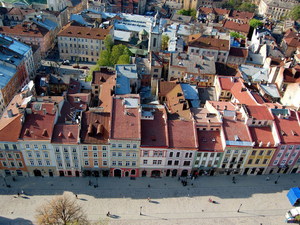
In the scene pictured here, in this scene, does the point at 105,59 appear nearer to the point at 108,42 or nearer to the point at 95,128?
the point at 108,42

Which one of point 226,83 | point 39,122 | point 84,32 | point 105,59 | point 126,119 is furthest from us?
point 84,32

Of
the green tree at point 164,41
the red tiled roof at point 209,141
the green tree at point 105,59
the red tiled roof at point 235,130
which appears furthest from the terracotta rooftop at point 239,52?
the red tiled roof at point 209,141

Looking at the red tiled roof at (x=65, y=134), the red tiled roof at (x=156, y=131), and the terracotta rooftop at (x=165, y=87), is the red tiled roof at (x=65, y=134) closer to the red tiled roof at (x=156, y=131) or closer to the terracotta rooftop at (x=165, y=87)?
the red tiled roof at (x=156, y=131)

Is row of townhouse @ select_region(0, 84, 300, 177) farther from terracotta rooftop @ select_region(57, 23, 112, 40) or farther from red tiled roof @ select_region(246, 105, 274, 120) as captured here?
terracotta rooftop @ select_region(57, 23, 112, 40)

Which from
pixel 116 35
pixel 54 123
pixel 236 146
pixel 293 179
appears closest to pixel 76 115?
pixel 54 123

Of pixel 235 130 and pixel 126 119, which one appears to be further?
pixel 235 130

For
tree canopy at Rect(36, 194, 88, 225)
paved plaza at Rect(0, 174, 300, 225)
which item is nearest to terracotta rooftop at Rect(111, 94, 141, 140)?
paved plaza at Rect(0, 174, 300, 225)

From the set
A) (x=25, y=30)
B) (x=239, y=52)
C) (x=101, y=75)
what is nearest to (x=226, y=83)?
(x=239, y=52)

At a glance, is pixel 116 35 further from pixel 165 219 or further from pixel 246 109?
pixel 165 219
